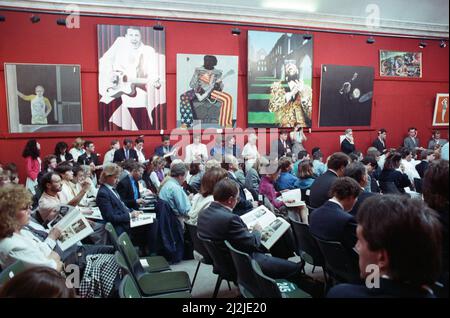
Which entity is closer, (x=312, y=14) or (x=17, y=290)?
(x=17, y=290)

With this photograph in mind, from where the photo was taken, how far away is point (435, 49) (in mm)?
13008

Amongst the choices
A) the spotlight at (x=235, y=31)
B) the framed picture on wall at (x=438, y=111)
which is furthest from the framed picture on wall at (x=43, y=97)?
the framed picture on wall at (x=438, y=111)

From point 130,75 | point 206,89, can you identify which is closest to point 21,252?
point 130,75

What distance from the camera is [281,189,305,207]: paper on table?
4973 mm

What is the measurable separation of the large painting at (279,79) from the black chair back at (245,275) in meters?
8.38

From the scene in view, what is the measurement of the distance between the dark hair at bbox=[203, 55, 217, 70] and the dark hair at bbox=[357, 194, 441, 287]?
31.0 ft

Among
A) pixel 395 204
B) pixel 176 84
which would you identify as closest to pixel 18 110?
pixel 176 84

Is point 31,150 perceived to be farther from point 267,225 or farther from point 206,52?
point 267,225

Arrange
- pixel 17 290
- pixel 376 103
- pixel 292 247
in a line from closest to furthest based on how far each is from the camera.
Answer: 1. pixel 17 290
2. pixel 292 247
3. pixel 376 103

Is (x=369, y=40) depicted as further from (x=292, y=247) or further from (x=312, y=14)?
(x=292, y=247)

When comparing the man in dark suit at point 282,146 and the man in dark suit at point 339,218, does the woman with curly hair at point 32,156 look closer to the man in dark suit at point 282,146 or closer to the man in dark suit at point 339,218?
the man in dark suit at point 282,146

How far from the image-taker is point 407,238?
1366 millimetres

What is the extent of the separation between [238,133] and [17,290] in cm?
969

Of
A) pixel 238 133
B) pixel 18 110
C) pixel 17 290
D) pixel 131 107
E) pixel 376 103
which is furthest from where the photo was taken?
pixel 376 103
